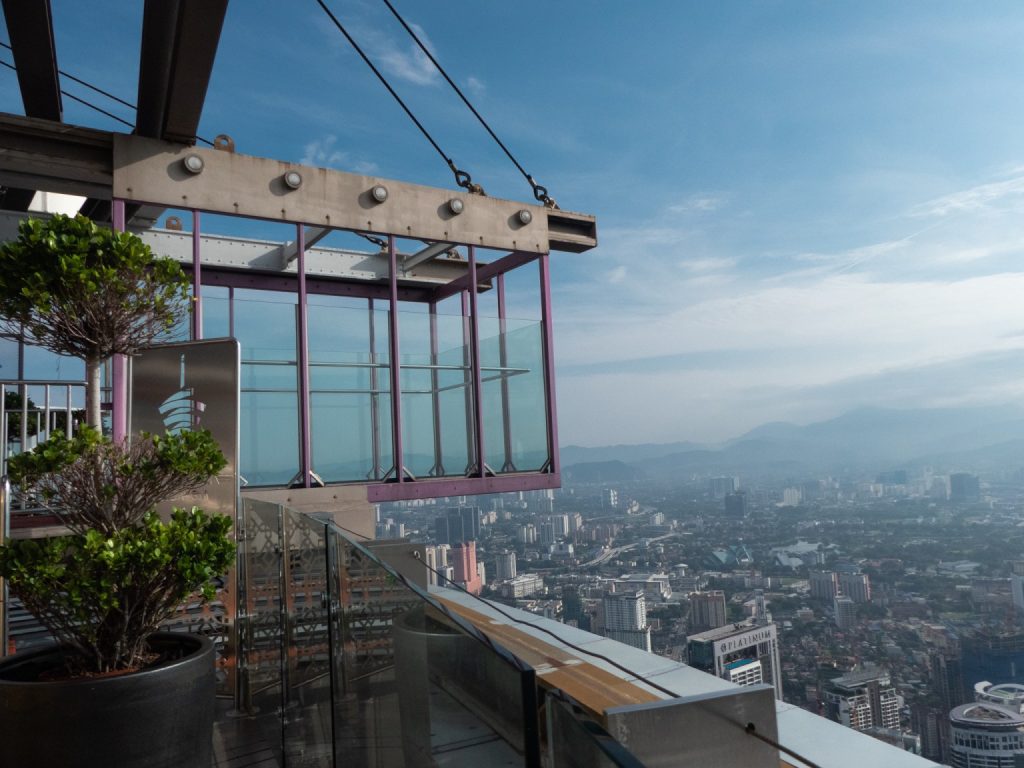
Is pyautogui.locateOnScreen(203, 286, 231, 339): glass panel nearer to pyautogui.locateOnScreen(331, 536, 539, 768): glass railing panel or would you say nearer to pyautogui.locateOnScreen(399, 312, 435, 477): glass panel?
pyautogui.locateOnScreen(399, 312, 435, 477): glass panel

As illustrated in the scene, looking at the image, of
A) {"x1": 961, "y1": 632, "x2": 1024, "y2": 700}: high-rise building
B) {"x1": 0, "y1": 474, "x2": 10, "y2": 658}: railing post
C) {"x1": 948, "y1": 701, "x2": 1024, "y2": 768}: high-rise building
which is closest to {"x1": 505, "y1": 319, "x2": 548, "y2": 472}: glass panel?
{"x1": 0, "y1": 474, "x2": 10, "y2": 658}: railing post

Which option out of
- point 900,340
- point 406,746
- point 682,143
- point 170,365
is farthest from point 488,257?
point 900,340

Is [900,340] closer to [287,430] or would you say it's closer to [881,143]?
[881,143]

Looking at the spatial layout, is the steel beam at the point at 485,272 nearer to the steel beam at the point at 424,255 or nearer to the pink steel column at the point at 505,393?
the steel beam at the point at 424,255

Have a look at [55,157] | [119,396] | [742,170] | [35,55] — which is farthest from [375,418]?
[742,170]

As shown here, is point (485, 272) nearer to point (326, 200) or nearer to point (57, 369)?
point (326, 200)

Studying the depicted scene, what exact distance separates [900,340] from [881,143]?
1132 inches

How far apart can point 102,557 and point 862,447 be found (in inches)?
3529

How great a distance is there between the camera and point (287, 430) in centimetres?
627

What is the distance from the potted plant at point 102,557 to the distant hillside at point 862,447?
53.1m

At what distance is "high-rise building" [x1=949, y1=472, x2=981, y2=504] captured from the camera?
45.0 m

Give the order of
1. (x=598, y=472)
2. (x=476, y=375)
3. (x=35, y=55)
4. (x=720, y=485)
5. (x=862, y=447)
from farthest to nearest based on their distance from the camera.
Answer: (x=862, y=447) → (x=720, y=485) → (x=598, y=472) → (x=476, y=375) → (x=35, y=55)

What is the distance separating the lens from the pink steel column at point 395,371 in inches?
271

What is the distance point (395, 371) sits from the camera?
6980 mm
